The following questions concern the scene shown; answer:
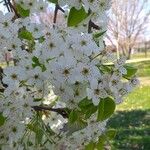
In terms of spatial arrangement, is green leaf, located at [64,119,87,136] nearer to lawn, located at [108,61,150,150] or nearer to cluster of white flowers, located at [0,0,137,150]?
cluster of white flowers, located at [0,0,137,150]

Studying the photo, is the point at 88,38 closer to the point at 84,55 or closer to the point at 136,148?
the point at 84,55

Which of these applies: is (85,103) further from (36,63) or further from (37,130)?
(37,130)

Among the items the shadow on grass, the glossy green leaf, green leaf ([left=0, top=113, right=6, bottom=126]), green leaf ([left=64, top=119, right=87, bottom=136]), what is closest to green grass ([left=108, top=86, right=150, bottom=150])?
the shadow on grass

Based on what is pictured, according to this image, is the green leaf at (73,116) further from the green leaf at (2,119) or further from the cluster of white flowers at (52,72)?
the green leaf at (2,119)

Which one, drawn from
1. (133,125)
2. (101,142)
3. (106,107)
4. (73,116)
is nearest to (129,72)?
(106,107)

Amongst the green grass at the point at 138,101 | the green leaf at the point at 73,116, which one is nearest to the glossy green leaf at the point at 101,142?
the green leaf at the point at 73,116

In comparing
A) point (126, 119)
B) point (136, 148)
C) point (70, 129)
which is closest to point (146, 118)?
point (126, 119)
